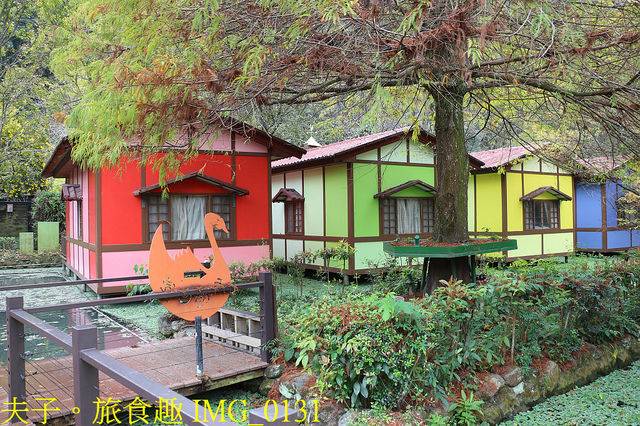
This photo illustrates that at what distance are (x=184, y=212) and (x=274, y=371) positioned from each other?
6.37 meters

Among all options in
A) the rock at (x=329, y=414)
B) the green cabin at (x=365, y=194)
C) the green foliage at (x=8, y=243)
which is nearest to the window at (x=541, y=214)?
the green cabin at (x=365, y=194)

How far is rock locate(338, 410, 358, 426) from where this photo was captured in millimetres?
3982

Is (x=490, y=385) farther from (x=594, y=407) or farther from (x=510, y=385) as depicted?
(x=594, y=407)

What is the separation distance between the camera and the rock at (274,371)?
197 inches

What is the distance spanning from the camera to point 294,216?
14859 millimetres

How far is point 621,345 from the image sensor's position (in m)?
6.29

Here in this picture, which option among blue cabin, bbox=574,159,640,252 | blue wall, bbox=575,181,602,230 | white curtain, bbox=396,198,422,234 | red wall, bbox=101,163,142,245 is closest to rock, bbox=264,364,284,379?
red wall, bbox=101,163,142,245

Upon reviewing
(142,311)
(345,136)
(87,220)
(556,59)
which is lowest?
(142,311)

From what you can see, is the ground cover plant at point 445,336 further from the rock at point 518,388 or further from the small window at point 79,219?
the small window at point 79,219

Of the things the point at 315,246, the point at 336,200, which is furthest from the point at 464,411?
the point at 315,246

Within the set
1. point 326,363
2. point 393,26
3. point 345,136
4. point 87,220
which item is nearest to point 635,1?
point 393,26

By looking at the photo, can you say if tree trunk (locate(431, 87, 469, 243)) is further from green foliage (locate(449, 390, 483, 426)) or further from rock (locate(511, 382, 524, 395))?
green foliage (locate(449, 390, 483, 426))

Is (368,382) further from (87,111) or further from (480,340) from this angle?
(87,111)

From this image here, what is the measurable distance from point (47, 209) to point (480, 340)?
21138 millimetres
